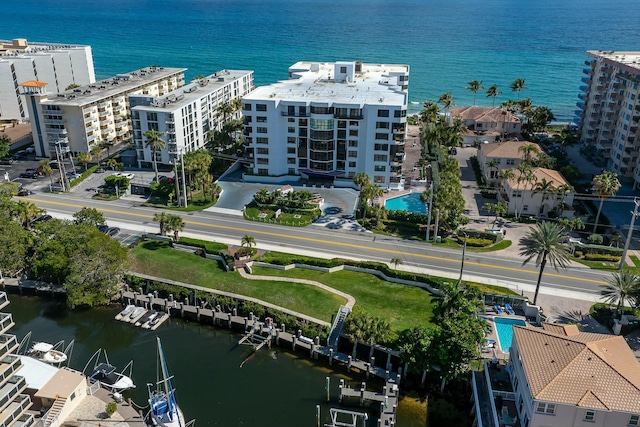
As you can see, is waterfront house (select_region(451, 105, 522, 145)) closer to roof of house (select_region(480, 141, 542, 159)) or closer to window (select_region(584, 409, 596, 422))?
roof of house (select_region(480, 141, 542, 159))

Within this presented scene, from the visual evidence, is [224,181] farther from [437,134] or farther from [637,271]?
[637,271]

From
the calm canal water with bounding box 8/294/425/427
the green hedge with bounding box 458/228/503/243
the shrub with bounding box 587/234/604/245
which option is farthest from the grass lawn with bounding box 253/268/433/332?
the shrub with bounding box 587/234/604/245

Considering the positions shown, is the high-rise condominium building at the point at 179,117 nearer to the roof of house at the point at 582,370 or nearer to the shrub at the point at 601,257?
the shrub at the point at 601,257

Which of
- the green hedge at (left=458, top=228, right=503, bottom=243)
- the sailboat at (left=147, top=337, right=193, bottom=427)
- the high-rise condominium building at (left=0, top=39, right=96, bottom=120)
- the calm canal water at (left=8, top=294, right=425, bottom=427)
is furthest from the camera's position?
the high-rise condominium building at (left=0, top=39, right=96, bottom=120)

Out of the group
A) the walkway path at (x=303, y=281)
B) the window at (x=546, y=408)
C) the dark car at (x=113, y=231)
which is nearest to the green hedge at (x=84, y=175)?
the dark car at (x=113, y=231)

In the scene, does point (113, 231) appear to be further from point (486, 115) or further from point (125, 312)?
point (486, 115)

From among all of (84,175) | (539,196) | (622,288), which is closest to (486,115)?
(539,196)
